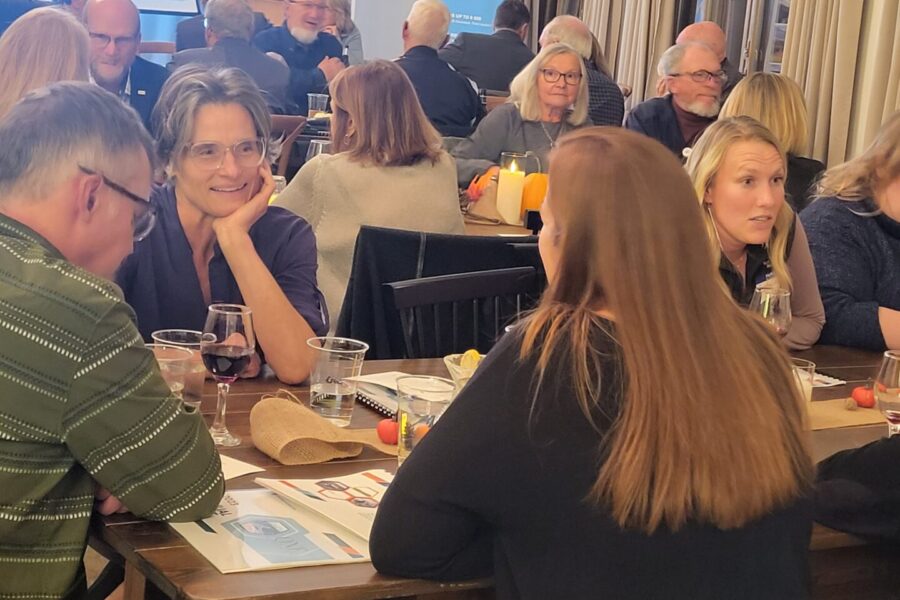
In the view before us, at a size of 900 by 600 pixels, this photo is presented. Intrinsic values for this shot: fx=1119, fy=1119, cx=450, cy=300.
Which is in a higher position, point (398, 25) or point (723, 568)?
point (398, 25)

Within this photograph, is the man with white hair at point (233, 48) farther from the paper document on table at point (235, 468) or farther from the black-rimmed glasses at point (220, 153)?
the paper document on table at point (235, 468)

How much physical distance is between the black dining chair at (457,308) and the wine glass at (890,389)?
0.82 m

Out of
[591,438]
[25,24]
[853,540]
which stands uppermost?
[25,24]

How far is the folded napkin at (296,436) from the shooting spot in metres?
1.74

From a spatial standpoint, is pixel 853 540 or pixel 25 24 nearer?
pixel 853 540

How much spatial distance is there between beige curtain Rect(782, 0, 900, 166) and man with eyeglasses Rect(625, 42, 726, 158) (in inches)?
15.5

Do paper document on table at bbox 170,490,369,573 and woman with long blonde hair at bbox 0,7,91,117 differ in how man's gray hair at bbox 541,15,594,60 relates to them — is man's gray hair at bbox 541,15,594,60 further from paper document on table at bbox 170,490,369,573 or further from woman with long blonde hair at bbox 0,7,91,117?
paper document on table at bbox 170,490,369,573

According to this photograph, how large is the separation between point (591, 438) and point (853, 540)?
62 cm

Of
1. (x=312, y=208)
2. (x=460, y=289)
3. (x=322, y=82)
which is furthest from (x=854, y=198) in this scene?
(x=322, y=82)

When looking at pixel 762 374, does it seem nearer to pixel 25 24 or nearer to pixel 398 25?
pixel 25 24

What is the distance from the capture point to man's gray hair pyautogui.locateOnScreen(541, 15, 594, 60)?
648cm

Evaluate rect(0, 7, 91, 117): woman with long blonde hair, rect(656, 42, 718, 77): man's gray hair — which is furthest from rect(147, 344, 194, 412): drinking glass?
rect(656, 42, 718, 77): man's gray hair

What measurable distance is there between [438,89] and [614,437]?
516 cm

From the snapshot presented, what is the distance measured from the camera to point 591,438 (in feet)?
4.39
